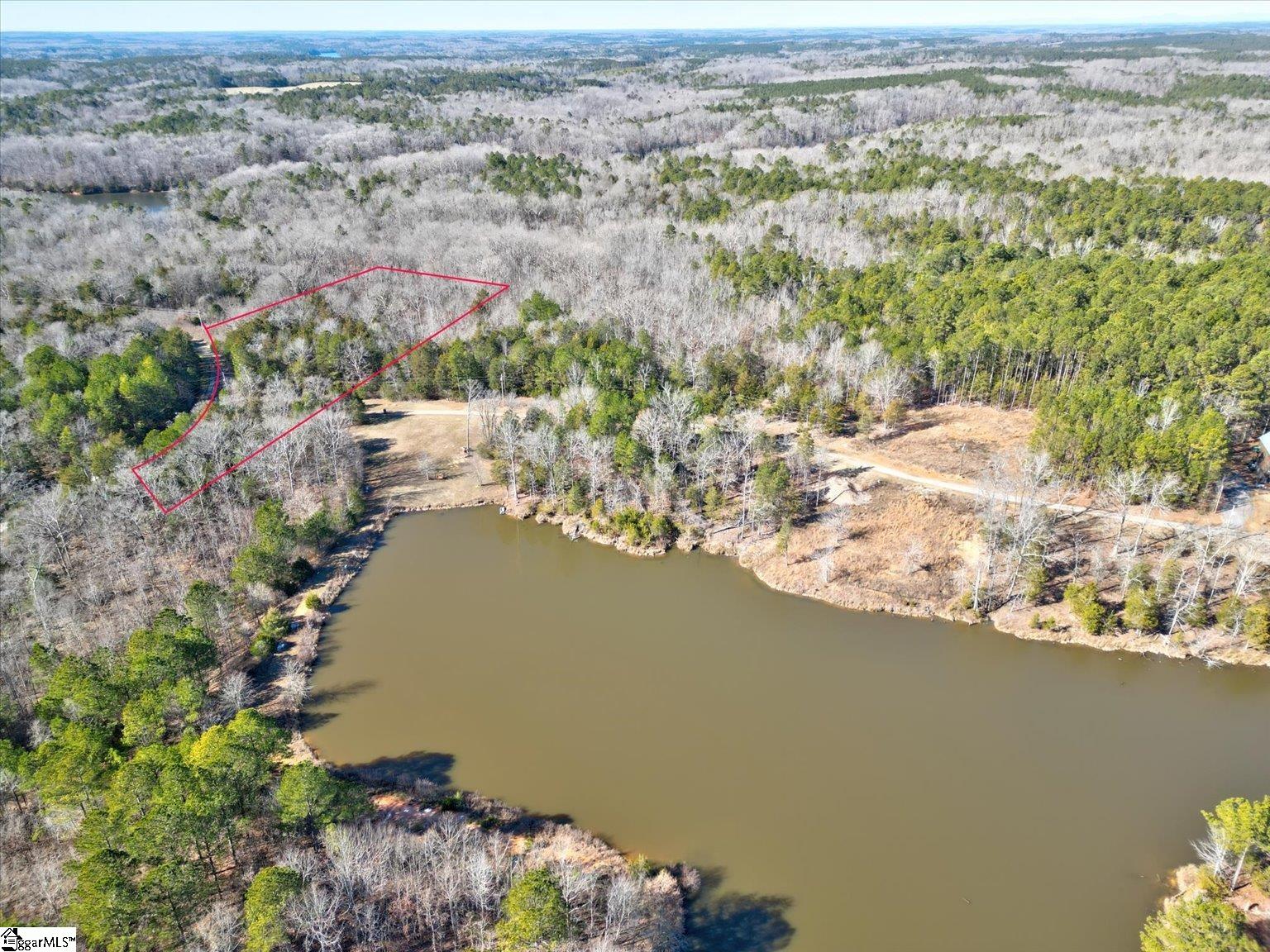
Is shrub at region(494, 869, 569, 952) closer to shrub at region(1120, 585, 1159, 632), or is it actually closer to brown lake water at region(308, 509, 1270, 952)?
brown lake water at region(308, 509, 1270, 952)

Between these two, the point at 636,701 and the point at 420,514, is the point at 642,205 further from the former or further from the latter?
the point at 636,701

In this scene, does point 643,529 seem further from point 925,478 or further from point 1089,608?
point 1089,608

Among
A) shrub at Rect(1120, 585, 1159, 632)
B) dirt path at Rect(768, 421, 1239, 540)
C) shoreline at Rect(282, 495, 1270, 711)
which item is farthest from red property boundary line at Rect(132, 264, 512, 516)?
shrub at Rect(1120, 585, 1159, 632)

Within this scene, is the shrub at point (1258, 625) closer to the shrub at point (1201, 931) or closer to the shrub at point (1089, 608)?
the shrub at point (1089, 608)

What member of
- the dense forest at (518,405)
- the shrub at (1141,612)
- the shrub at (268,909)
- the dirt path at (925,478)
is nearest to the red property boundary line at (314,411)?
the dense forest at (518,405)

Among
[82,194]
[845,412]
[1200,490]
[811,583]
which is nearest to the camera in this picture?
[811,583]

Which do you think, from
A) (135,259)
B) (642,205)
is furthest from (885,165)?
(135,259)

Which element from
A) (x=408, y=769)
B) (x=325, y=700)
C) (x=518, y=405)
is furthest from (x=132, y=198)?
(x=408, y=769)
